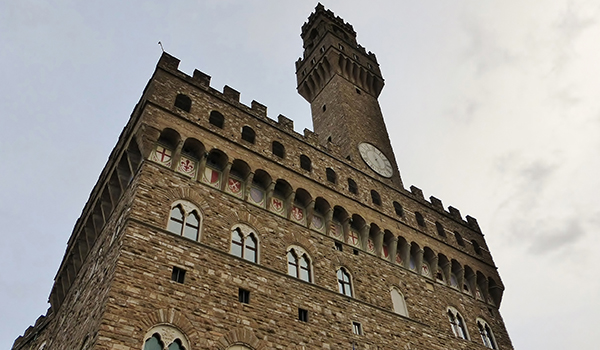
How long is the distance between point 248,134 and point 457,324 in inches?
427

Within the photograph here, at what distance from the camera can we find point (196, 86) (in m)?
16.8

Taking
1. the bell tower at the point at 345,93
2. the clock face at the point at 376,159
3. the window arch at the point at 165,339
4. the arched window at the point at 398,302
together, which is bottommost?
the window arch at the point at 165,339

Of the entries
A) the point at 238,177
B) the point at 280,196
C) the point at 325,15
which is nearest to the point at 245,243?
the point at 238,177

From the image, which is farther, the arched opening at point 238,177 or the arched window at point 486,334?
the arched window at point 486,334

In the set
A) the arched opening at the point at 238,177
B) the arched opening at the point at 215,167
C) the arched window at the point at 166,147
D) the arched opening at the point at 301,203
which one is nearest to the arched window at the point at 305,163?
the arched opening at the point at 301,203

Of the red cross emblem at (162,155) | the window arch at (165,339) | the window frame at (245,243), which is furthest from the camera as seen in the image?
the red cross emblem at (162,155)

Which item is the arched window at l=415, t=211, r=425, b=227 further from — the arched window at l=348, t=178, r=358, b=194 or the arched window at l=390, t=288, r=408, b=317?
the arched window at l=390, t=288, r=408, b=317

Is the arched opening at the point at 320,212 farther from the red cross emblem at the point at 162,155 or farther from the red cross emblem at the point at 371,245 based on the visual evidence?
the red cross emblem at the point at 162,155

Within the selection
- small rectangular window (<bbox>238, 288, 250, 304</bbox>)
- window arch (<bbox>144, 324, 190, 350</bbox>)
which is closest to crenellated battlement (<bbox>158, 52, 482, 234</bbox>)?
small rectangular window (<bbox>238, 288, 250, 304</bbox>)

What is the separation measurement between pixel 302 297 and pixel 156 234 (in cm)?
466

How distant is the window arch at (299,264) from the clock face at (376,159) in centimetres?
740

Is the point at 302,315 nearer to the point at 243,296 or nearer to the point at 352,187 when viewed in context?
the point at 243,296

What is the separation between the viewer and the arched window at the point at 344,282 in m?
15.6

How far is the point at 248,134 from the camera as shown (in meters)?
17.1
